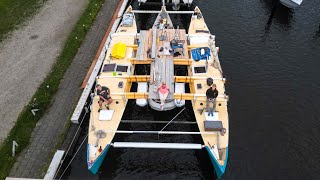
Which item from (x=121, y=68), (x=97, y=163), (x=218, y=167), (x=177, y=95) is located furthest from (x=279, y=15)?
(x=97, y=163)

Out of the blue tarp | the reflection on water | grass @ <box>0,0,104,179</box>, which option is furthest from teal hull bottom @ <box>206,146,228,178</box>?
the reflection on water

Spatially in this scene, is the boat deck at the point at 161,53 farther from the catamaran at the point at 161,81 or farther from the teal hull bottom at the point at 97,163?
the teal hull bottom at the point at 97,163

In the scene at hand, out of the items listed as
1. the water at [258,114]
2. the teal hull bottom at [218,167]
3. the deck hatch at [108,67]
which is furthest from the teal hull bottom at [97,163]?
the deck hatch at [108,67]

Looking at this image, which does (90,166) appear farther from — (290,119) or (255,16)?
(255,16)

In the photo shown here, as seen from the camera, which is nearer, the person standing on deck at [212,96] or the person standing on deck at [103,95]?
the person standing on deck at [212,96]

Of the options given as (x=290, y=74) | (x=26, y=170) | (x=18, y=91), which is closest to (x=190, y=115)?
(x=290, y=74)

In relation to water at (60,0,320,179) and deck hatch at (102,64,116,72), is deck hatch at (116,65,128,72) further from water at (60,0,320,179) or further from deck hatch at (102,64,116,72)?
water at (60,0,320,179)

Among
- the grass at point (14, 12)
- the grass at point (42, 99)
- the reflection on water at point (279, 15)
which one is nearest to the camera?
the grass at point (42, 99)
